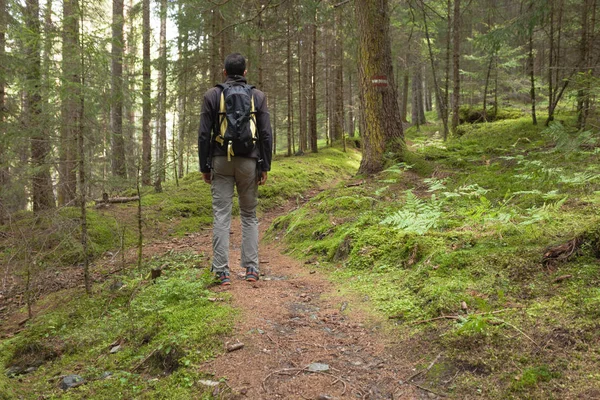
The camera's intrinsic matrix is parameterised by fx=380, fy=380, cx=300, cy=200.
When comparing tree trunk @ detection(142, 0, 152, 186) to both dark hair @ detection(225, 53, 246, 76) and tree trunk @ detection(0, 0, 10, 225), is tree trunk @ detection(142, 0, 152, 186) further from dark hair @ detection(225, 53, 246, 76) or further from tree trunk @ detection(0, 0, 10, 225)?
dark hair @ detection(225, 53, 246, 76)

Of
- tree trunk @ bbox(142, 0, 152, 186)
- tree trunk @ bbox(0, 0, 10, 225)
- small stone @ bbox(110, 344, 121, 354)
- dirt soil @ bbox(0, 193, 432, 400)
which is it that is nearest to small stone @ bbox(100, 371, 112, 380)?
small stone @ bbox(110, 344, 121, 354)

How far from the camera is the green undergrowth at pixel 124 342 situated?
2637 mm

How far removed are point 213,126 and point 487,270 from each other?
10.5ft

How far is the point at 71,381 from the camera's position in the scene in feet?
9.52

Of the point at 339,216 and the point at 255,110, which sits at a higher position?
the point at 255,110

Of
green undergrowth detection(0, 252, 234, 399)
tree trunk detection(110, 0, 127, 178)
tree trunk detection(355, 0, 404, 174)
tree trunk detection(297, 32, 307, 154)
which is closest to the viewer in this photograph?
green undergrowth detection(0, 252, 234, 399)

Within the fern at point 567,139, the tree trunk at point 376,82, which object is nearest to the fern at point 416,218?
the fern at point 567,139

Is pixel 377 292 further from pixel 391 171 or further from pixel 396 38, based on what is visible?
pixel 396 38

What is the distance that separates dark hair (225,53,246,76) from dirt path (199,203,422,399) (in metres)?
2.52

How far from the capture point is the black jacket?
4320mm

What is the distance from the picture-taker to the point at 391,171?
7.06 metres

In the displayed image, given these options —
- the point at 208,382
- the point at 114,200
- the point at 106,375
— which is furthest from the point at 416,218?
the point at 114,200

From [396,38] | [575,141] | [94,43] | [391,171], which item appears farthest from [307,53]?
[575,141]

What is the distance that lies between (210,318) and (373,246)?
228cm
